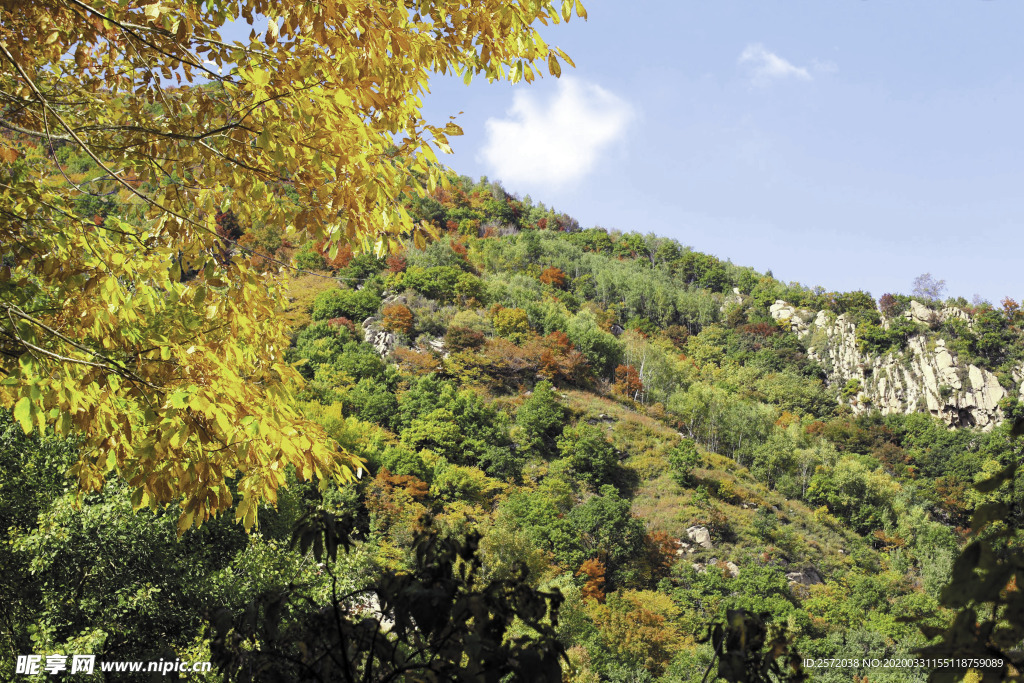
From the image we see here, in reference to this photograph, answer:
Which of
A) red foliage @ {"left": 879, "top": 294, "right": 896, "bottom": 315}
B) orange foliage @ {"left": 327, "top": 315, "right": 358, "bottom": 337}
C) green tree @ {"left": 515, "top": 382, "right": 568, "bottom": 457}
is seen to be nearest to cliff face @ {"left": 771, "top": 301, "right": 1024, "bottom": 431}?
red foliage @ {"left": 879, "top": 294, "right": 896, "bottom": 315}

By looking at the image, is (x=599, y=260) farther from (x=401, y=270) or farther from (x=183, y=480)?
(x=183, y=480)

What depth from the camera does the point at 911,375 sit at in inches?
1475

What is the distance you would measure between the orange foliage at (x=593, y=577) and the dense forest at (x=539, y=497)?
0.08m

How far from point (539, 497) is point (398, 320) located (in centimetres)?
1182

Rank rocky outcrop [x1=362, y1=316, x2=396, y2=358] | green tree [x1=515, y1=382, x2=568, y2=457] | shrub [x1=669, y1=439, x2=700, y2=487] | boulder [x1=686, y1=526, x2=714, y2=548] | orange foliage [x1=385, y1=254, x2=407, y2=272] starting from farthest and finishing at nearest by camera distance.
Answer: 1. orange foliage [x1=385, y1=254, x2=407, y2=272]
2. rocky outcrop [x1=362, y1=316, x2=396, y2=358]
3. green tree [x1=515, y1=382, x2=568, y2=457]
4. shrub [x1=669, y1=439, x2=700, y2=487]
5. boulder [x1=686, y1=526, x2=714, y2=548]

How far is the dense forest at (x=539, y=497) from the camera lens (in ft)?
6.12

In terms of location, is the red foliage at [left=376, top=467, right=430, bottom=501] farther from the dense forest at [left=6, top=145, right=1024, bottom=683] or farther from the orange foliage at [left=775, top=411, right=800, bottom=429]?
the orange foliage at [left=775, top=411, right=800, bottom=429]

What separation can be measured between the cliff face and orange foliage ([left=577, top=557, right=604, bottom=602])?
27757 millimetres

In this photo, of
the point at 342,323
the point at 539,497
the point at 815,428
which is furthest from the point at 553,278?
the point at 539,497

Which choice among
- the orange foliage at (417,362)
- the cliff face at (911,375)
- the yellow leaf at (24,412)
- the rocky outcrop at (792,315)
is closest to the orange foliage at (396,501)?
the orange foliage at (417,362)

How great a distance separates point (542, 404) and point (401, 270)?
1286 centimetres

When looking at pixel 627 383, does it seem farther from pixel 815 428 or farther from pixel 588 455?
pixel 815 428

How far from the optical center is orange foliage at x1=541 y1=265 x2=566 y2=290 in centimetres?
3837

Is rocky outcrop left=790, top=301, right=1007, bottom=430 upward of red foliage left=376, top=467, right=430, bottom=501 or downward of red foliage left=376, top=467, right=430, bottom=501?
upward
